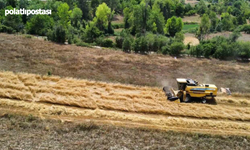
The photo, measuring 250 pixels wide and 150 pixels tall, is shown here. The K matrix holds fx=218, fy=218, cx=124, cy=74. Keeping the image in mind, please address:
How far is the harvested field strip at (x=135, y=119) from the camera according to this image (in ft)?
42.4

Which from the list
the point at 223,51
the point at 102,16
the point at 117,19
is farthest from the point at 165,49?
the point at 117,19

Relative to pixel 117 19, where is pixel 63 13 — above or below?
below

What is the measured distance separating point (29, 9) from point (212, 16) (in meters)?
41.0

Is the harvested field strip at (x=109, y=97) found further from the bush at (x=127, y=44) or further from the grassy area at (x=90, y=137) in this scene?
the bush at (x=127, y=44)

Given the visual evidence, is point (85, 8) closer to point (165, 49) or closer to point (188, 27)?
point (188, 27)

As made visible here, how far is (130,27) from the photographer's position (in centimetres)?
4259

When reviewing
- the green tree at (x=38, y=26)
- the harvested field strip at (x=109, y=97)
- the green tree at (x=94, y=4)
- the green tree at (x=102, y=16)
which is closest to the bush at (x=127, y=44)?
the harvested field strip at (x=109, y=97)

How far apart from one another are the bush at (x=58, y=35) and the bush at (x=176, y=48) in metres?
12.6

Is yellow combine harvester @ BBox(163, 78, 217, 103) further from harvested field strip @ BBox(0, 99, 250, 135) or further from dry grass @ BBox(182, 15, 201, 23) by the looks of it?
dry grass @ BBox(182, 15, 201, 23)

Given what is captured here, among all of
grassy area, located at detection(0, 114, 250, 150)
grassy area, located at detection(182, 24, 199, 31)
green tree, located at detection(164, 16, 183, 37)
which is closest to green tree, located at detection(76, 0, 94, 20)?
green tree, located at detection(164, 16, 183, 37)

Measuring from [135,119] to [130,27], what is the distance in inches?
1252

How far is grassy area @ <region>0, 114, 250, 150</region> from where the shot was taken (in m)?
10.9

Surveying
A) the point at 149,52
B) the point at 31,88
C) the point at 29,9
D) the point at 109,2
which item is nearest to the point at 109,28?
the point at 109,2

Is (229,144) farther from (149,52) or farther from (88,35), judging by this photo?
(88,35)
